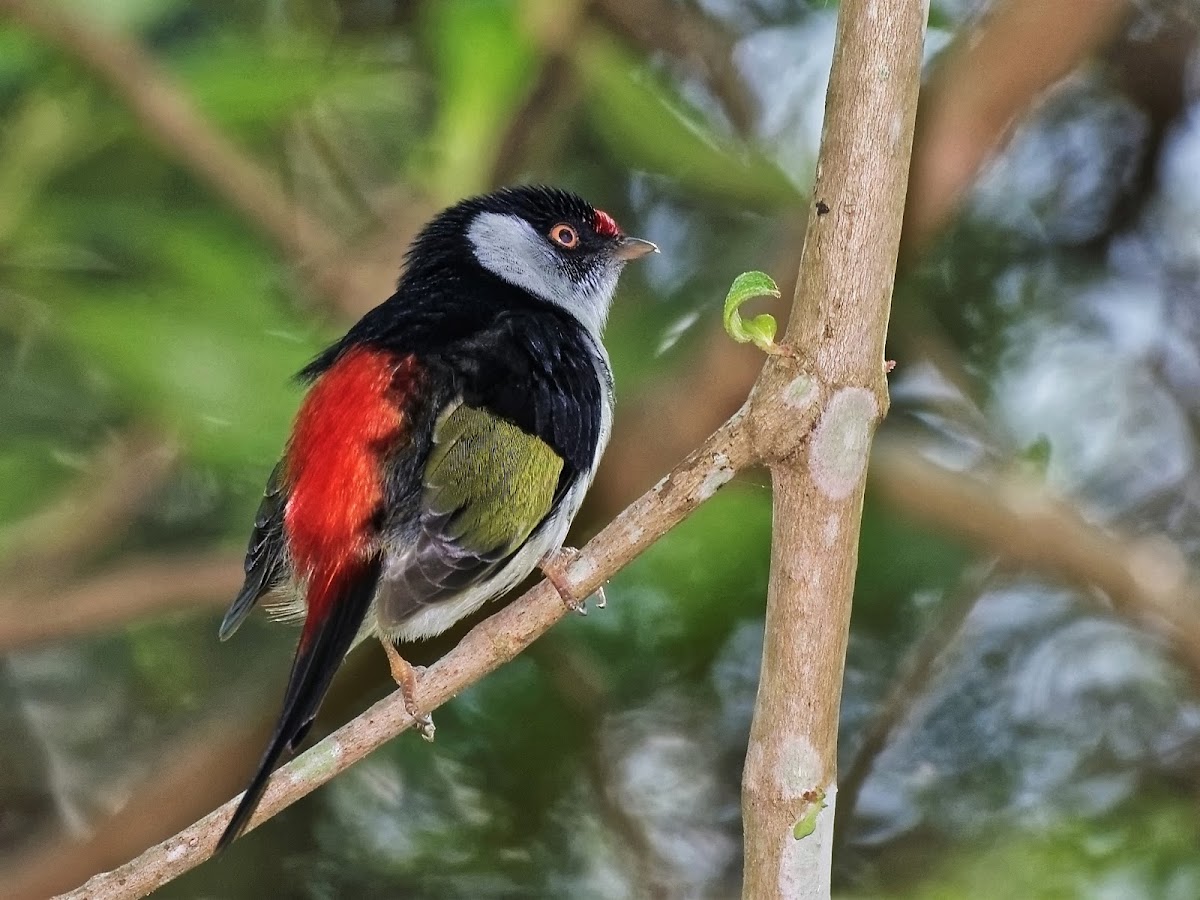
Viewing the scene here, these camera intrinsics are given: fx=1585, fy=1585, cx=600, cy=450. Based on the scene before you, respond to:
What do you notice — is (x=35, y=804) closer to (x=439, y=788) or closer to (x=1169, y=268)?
(x=439, y=788)

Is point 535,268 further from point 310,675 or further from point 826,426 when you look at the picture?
point 826,426

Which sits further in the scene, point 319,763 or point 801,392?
point 319,763

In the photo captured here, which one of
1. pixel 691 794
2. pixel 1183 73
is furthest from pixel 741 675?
pixel 1183 73

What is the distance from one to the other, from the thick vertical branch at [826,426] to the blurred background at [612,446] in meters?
0.76

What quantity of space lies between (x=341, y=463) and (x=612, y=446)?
894 mm

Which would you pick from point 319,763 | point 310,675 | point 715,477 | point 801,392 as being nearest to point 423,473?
point 310,675

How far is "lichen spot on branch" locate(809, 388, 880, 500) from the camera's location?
2.18 metres

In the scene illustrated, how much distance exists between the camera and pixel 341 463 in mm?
2820

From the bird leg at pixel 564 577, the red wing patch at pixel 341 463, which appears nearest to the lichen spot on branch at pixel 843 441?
the bird leg at pixel 564 577

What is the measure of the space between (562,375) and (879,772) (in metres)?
1.58

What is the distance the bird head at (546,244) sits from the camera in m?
3.64

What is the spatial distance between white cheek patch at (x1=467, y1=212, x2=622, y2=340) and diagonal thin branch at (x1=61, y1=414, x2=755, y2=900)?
1186mm

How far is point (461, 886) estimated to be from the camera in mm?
3848

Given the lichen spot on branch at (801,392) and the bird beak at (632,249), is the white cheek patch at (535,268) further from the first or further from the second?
the lichen spot on branch at (801,392)
